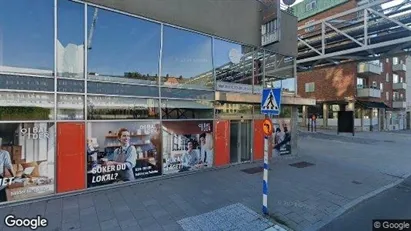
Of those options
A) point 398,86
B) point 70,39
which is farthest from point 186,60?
point 398,86

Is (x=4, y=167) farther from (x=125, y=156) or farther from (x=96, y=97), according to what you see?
(x=125, y=156)

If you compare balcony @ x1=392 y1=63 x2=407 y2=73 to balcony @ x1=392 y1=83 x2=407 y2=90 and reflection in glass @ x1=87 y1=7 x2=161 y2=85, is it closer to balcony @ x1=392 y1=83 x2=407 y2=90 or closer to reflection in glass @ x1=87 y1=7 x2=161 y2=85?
balcony @ x1=392 y1=83 x2=407 y2=90

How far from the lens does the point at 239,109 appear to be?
1012cm

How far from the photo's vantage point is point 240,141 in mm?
10320

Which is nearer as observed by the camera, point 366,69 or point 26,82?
point 26,82

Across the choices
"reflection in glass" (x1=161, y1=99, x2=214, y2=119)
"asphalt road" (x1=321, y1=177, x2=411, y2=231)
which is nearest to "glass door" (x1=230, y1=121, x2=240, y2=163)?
"reflection in glass" (x1=161, y1=99, x2=214, y2=119)

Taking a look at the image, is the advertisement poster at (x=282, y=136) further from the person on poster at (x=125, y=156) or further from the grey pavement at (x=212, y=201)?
the person on poster at (x=125, y=156)

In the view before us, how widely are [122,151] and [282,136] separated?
297 inches

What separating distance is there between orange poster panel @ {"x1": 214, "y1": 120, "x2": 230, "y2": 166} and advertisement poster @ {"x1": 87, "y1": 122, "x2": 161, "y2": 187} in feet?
7.65

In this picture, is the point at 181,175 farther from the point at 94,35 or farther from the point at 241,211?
the point at 94,35

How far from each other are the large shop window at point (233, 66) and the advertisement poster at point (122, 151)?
334cm

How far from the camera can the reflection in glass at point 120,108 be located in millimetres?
6723

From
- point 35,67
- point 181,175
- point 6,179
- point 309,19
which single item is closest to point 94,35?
point 35,67

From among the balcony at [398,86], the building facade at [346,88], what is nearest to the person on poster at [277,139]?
the building facade at [346,88]
